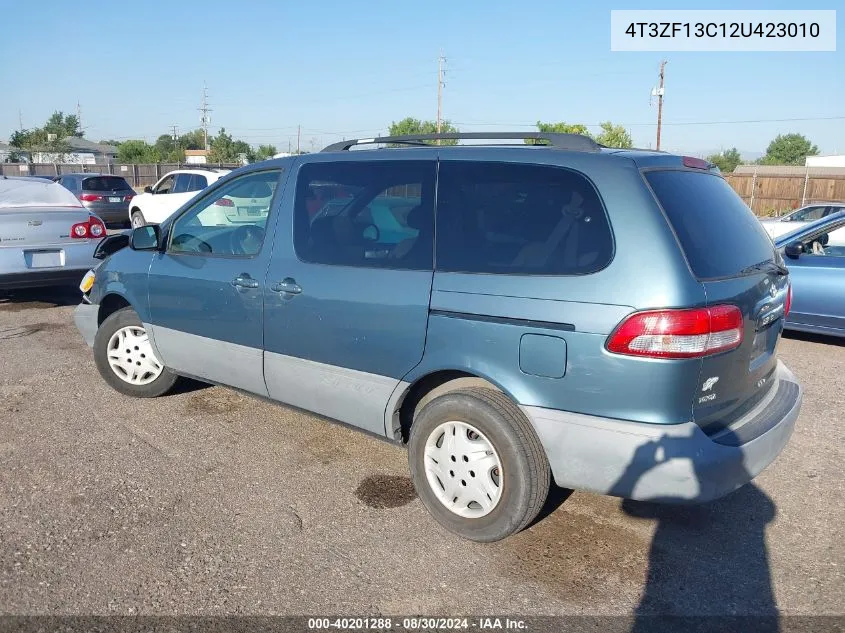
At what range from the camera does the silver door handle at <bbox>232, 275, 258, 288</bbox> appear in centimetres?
423

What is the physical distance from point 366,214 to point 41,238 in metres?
5.69

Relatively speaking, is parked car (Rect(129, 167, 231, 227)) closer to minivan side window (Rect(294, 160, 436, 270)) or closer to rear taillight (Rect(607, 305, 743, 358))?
minivan side window (Rect(294, 160, 436, 270))

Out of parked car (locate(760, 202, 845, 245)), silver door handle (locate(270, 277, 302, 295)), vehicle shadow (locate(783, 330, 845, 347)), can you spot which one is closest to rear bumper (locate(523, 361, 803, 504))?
silver door handle (locate(270, 277, 302, 295))

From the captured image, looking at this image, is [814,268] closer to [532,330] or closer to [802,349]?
[802,349]

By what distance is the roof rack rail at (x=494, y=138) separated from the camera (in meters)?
3.39

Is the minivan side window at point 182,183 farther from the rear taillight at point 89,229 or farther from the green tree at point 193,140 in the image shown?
the green tree at point 193,140

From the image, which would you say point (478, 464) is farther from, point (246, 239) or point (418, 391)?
point (246, 239)

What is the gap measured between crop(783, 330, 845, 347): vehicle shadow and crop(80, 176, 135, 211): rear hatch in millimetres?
16899

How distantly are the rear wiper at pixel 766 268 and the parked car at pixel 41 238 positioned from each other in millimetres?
7412

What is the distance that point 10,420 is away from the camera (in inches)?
195

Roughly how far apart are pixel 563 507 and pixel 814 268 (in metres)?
4.67

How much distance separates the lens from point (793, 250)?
7.05m

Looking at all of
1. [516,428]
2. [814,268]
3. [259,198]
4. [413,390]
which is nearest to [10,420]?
[259,198]

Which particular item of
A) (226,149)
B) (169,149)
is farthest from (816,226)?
(169,149)
